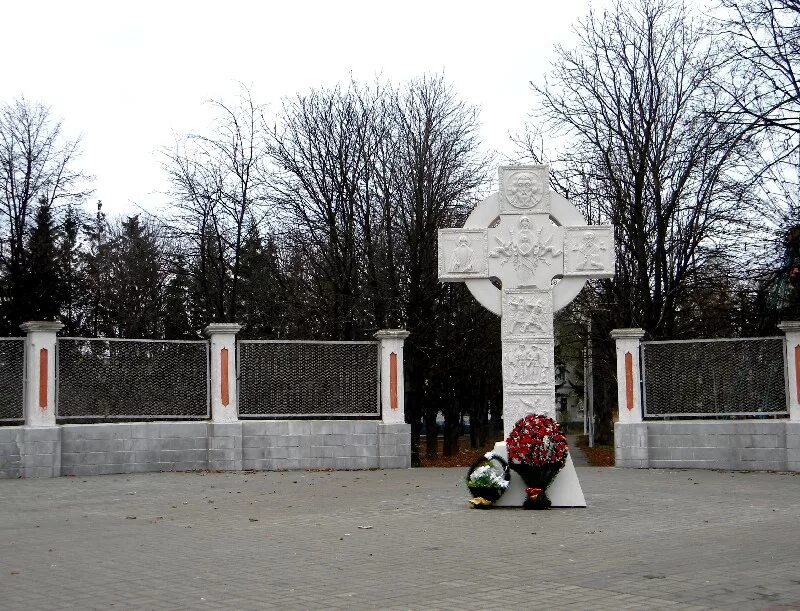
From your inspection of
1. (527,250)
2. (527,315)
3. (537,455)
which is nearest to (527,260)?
(527,250)

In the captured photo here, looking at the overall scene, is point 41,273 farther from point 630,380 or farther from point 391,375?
point 630,380

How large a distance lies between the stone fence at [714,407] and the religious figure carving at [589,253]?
18.0 ft

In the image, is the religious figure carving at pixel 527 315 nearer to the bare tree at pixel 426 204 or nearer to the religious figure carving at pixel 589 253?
the religious figure carving at pixel 589 253

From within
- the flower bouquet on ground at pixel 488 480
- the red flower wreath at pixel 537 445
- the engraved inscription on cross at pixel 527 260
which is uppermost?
the engraved inscription on cross at pixel 527 260

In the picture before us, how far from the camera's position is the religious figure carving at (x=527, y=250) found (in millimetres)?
12969

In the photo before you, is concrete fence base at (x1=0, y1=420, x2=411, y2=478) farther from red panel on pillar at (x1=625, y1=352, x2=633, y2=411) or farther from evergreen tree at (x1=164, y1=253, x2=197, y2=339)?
evergreen tree at (x1=164, y1=253, x2=197, y2=339)

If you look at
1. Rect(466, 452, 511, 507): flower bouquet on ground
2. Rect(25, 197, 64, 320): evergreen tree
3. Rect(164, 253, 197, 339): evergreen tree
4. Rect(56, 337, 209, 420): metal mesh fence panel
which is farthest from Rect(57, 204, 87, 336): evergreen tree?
Rect(466, 452, 511, 507): flower bouquet on ground

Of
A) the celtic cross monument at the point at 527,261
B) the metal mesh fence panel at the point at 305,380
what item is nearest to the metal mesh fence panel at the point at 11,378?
the metal mesh fence panel at the point at 305,380

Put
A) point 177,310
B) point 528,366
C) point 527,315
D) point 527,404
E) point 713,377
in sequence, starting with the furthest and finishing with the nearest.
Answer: point 177,310, point 713,377, point 527,315, point 528,366, point 527,404

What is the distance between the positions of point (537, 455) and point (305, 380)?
744 centimetres

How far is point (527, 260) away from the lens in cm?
1296

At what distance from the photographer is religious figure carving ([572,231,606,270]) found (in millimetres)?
12953

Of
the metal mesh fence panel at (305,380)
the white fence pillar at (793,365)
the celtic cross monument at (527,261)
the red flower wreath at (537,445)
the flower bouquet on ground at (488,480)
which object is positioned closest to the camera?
the red flower wreath at (537,445)

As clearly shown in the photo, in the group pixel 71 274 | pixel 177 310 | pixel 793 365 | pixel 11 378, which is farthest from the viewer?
pixel 177 310
